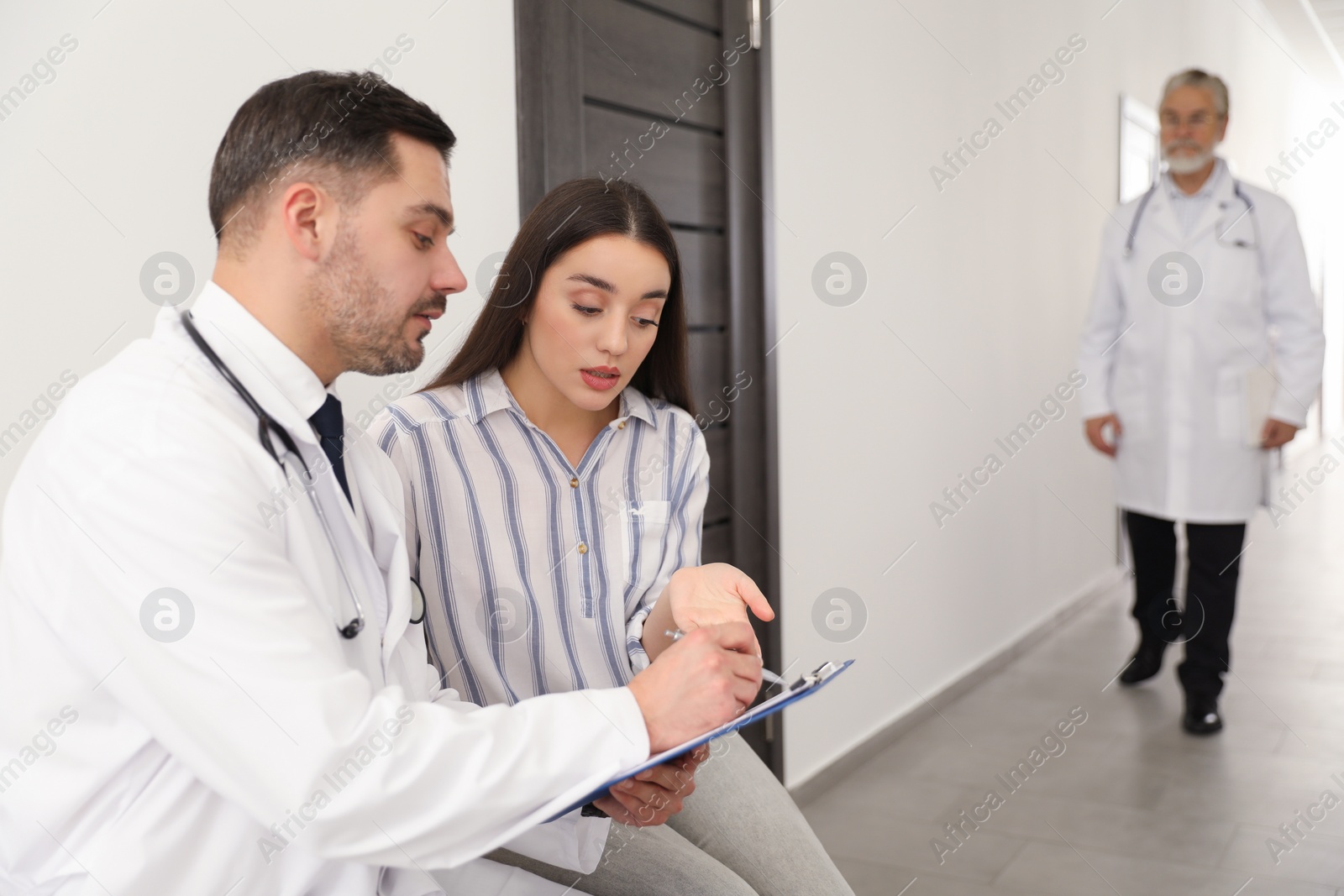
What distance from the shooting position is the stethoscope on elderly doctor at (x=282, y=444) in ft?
3.25

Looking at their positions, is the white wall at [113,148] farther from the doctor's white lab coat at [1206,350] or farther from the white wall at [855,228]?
the doctor's white lab coat at [1206,350]

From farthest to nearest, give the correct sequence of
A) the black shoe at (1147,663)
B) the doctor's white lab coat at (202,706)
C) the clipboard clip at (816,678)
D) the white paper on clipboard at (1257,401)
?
the black shoe at (1147,663) < the white paper on clipboard at (1257,401) < the clipboard clip at (816,678) < the doctor's white lab coat at (202,706)

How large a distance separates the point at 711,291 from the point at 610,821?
5.07 feet

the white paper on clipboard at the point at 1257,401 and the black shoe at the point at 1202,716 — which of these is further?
the white paper on clipboard at the point at 1257,401

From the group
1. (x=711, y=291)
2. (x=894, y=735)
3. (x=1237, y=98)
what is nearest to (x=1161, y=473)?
(x=894, y=735)

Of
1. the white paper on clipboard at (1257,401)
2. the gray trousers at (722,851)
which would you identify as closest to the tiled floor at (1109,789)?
the white paper on clipboard at (1257,401)

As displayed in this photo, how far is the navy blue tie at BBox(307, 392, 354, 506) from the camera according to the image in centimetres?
111

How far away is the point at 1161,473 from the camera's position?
352cm

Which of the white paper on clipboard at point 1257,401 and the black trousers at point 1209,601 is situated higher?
the white paper on clipboard at point 1257,401

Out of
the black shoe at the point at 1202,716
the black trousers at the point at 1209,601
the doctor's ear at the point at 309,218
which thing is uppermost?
the doctor's ear at the point at 309,218

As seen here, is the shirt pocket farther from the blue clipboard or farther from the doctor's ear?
the doctor's ear

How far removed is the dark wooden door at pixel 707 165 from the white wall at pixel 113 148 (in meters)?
0.57

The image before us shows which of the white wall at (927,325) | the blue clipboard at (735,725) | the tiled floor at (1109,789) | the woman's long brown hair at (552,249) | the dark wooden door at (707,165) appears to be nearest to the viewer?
the blue clipboard at (735,725)

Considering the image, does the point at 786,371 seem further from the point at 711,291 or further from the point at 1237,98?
the point at 1237,98
